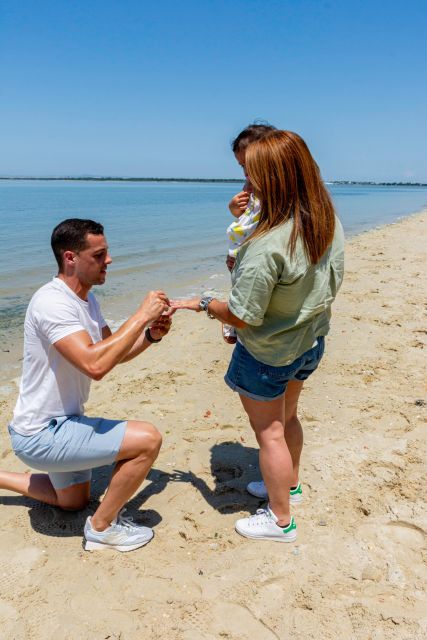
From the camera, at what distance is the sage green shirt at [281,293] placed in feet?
7.79

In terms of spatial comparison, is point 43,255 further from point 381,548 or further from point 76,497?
point 381,548

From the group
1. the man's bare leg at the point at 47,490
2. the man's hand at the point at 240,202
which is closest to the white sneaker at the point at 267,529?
the man's bare leg at the point at 47,490

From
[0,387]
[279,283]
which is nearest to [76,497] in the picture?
[279,283]

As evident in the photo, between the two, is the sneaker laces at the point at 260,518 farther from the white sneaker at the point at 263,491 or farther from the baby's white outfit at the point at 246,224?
the baby's white outfit at the point at 246,224

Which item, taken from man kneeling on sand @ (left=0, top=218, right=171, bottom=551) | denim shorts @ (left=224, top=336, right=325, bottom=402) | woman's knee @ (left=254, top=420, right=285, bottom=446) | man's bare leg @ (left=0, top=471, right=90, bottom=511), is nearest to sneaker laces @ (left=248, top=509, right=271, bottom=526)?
woman's knee @ (left=254, top=420, right=285, bottom=446)

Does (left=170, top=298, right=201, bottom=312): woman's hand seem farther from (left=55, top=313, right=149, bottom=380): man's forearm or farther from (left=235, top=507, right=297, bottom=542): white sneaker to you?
(left=235, top=507, right=297, bottom=542): white sneaker

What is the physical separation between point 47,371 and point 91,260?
26.6 inches

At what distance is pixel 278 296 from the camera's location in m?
2.48

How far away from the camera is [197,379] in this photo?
5.10 m

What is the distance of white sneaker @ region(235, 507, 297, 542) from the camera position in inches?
113

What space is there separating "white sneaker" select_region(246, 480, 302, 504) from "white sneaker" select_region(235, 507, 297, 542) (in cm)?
29

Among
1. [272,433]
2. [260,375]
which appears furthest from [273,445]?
[260,375]

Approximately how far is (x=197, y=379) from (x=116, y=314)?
3810 mm

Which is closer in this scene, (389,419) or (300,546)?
(300,546)
